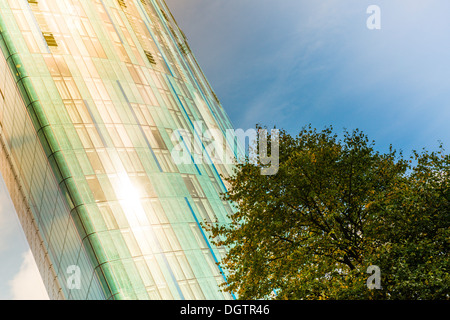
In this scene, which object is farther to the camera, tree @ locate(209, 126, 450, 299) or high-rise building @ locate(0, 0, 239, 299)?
high-rise building @ locate(0, 0, 239, 299)

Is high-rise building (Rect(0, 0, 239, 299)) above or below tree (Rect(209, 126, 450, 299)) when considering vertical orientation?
above

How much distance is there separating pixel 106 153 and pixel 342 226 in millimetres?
28376

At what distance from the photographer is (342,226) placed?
928 inches

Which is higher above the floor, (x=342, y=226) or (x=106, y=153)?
(x=106, y=153)

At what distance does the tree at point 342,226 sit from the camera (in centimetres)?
1908

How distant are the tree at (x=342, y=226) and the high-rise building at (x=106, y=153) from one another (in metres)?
11.0

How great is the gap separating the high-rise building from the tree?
11027mm

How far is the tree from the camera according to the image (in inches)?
751

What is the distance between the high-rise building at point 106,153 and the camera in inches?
1495

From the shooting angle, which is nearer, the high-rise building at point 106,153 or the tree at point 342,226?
the tree at point 342,226

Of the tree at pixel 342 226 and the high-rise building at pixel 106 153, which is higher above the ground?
the high-rise building at pixel 106 153

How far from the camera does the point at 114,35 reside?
181 feet

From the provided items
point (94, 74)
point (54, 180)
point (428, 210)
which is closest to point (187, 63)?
point (94, 74)

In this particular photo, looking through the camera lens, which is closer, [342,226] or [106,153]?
[342,226]
